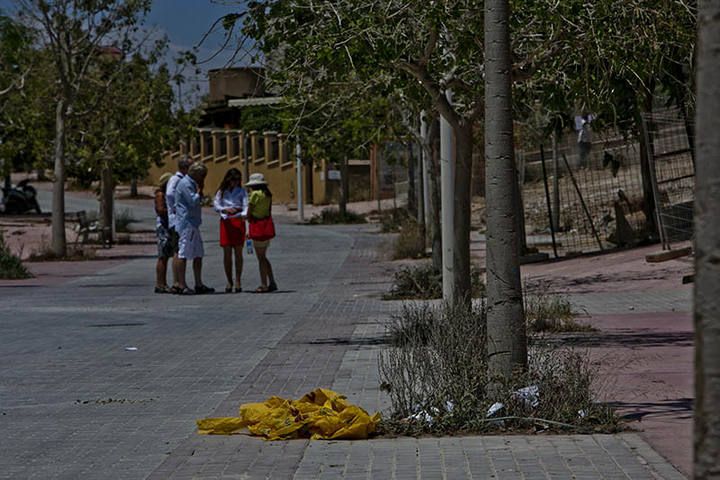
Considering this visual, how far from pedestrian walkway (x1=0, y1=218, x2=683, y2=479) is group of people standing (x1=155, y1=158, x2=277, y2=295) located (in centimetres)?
55

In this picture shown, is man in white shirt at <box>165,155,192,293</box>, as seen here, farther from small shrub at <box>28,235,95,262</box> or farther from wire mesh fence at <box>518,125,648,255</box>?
small shrub at <box>28,235,95,262</box>

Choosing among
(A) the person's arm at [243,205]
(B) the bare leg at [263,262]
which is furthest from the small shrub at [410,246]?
(A) the person's arm at [243,205]

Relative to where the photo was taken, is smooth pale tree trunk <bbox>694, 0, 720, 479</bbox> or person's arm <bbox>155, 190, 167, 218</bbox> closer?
smooth pale tree trunk <bbox>694, 0, 720, 479</bbox>

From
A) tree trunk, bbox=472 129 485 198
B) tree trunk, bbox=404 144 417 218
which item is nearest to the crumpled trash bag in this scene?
tree trunk, bbox=472 129 485 198

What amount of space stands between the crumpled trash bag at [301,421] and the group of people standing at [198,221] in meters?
10.8

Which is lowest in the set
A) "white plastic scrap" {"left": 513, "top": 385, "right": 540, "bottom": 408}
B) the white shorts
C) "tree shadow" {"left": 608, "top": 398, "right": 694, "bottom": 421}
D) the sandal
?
the sandal

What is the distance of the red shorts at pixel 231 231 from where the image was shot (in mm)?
19453

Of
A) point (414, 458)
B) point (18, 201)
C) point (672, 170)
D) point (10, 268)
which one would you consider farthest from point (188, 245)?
point (18, 201)

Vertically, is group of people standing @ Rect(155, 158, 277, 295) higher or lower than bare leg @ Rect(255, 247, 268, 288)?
higher

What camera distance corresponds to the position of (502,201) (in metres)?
7.92

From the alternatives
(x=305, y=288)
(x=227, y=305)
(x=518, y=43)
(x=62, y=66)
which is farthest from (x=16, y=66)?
(x=518, y=43)

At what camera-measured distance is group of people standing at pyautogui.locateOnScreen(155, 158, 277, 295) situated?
62.0 ft

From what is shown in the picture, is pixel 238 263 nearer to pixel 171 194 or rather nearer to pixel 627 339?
pixel 171 194

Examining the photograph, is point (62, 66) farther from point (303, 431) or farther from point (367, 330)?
point (303, 431)
